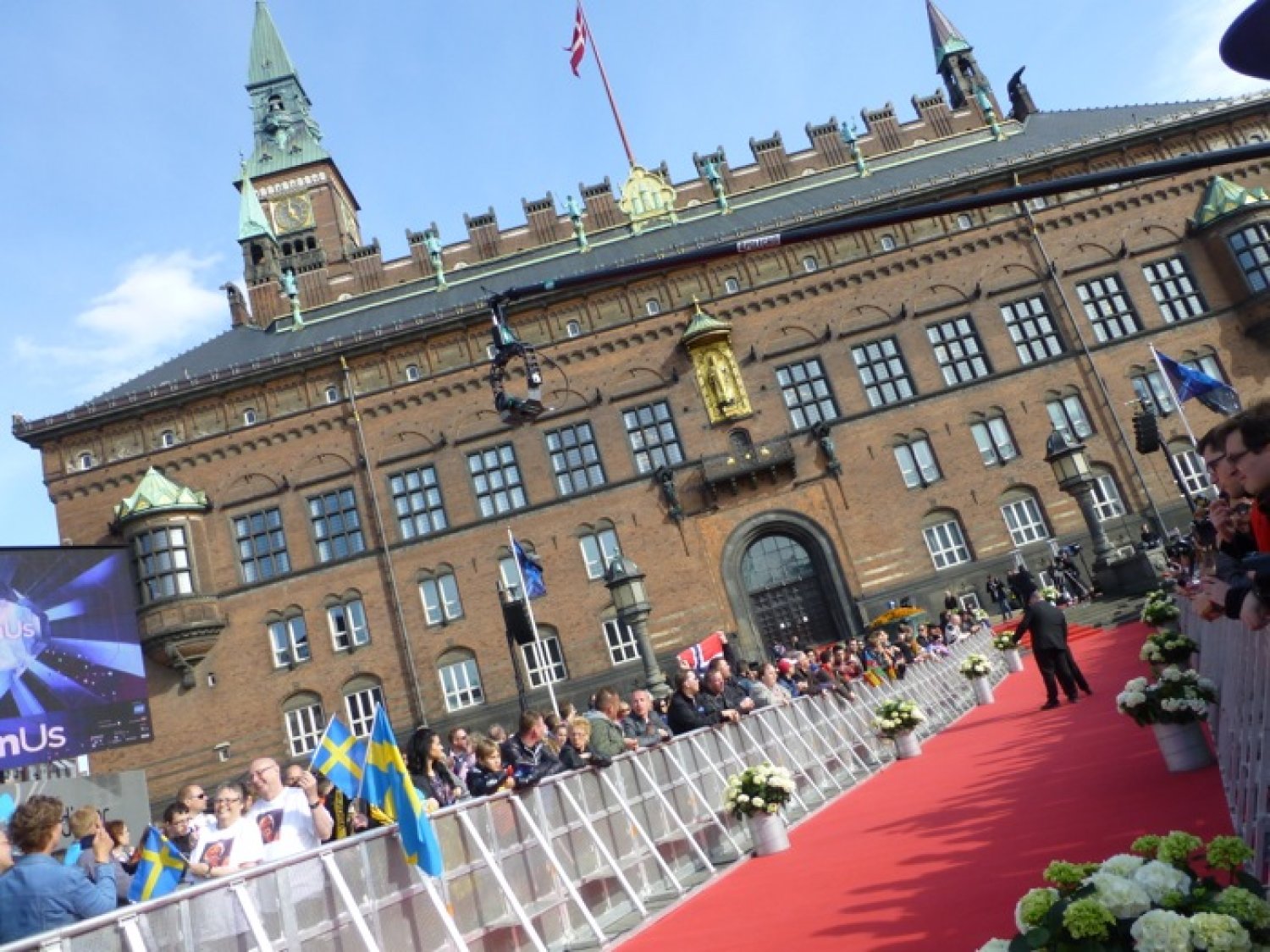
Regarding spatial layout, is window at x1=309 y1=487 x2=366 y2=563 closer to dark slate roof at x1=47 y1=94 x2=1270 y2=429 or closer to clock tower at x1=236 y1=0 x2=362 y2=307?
dark slate roof at x1=47 y1=94 x2=1270 y2=429

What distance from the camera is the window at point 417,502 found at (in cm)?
3350

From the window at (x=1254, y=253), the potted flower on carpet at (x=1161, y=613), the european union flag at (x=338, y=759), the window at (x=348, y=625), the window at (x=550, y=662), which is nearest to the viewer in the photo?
the european union flag at (x=338, y=759)

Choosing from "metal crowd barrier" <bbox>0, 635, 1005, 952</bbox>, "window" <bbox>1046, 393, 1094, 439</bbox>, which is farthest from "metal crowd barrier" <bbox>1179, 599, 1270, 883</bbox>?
"window" <bbox>1046, 393, 1094, 439</bbox>

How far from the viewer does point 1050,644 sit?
41.5 ft

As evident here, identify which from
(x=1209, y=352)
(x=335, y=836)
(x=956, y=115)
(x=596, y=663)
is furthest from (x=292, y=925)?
(x=956, y=115)

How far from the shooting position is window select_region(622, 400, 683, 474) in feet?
111

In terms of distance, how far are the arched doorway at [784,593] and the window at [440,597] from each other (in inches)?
395

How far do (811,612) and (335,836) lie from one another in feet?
89.7

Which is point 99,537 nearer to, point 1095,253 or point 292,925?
point 292,925

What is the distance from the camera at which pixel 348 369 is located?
34.7 meters

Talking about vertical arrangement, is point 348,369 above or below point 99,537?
above

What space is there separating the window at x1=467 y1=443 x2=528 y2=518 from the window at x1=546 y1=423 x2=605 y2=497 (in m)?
1.39

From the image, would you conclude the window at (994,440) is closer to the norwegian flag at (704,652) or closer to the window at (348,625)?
the norwegian flag at (704,652)

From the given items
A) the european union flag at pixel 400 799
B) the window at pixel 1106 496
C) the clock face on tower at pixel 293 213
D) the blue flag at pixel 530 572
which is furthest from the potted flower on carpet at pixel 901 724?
the clock face on tower at pixel 293 213
